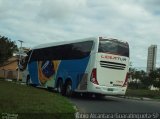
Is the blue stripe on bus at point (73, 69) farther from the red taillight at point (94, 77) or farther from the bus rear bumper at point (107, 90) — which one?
the bus rear bumper at point (107, 90)

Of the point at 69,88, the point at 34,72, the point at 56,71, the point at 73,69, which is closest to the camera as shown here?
the point at 73,69

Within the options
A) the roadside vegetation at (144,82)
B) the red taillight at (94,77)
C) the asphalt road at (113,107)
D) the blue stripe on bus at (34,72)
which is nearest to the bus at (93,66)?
the red taillight at (94,77)

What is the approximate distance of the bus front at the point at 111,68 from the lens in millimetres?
28078

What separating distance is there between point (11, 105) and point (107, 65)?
1225cm

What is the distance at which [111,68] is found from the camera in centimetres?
2850

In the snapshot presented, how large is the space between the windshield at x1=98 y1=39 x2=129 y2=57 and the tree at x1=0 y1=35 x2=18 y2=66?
45784mm

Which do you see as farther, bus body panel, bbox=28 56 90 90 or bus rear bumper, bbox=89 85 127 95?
bus body panel, bbox=28 56 90 90

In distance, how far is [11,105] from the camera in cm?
1677

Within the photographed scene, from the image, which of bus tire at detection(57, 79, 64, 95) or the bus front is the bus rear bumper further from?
bus tire at detection(57, 79, 64, 95)

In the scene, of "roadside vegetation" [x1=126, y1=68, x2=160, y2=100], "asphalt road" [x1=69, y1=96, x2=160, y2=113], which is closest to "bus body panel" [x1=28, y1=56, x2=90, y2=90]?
"asphalt road" [x1=69, y1=96, x2=160, y2=113]

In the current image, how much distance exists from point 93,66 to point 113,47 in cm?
167

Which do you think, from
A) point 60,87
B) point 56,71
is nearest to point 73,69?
point 60,87

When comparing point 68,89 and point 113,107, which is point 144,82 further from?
point 113,107

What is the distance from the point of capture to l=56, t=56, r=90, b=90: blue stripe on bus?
29.2 metres
